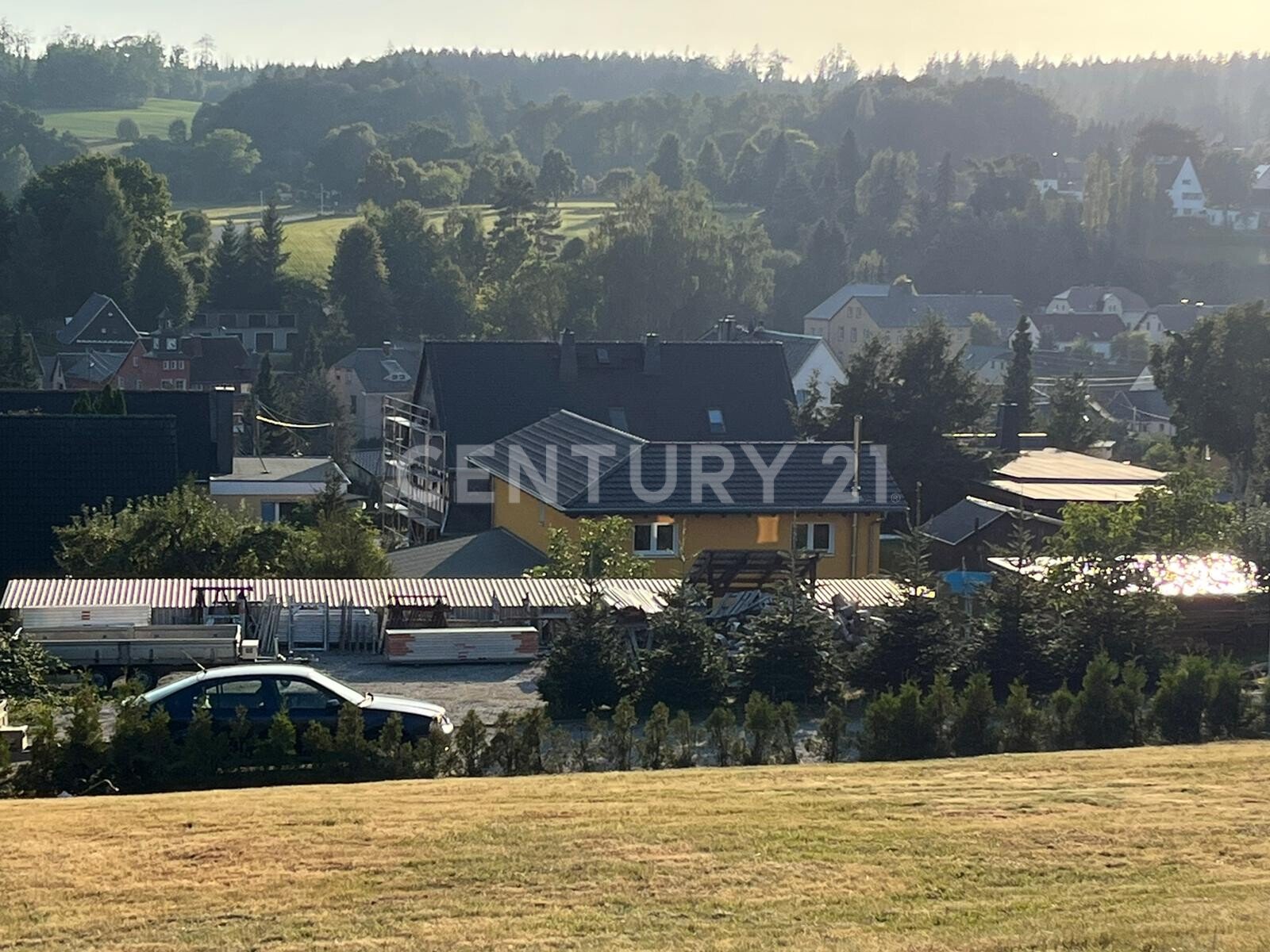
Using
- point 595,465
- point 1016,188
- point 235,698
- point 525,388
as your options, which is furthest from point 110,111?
point 235,698

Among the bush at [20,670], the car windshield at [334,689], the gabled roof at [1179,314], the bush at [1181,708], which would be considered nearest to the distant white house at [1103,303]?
the gabled roof at [1179,314]

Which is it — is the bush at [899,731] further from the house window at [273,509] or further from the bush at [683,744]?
the house window at [273,509]

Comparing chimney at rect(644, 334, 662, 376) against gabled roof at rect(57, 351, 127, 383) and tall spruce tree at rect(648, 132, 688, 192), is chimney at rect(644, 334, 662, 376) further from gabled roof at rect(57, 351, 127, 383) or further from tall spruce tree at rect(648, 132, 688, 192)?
tall spruce tree at rect(648, 132, 688, 192)

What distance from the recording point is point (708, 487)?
27625 mm

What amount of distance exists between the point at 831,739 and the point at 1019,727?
1.70 m

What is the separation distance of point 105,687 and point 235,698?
3699 millimetres

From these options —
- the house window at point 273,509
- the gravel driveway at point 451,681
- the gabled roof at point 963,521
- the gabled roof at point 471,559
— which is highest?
the gravel driveway at point 451,681

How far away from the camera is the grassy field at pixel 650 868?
26.8 ft

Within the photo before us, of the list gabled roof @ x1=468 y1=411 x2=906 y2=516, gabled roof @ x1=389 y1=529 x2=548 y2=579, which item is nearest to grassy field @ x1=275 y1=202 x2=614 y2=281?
gabled roof @ x1=389 y1=529 x2=548 y2=579

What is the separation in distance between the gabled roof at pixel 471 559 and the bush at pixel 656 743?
42.6 feet

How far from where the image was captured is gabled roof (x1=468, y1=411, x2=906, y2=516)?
27344mm

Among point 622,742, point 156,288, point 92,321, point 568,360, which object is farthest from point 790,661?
point 156,288

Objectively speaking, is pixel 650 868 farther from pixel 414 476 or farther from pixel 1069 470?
pixel 1069 470

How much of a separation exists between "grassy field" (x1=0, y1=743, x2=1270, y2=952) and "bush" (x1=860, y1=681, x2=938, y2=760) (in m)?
2.13
